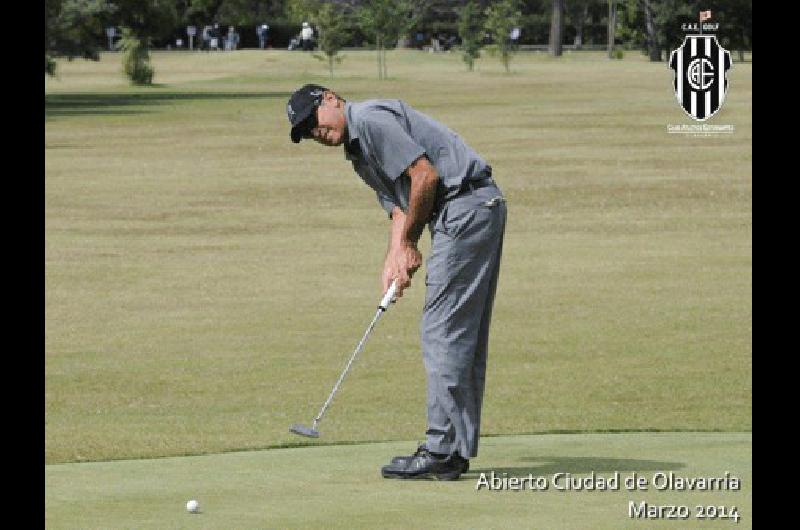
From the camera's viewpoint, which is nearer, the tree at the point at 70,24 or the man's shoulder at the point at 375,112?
the man's shoulder at the point at 375,112

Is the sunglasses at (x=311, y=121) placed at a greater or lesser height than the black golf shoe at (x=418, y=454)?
greater

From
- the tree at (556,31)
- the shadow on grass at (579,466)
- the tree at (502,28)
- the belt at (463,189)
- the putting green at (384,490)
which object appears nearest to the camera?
the putting green at (384,490)

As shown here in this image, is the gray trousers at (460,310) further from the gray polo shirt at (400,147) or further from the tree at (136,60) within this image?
the tree at (136,60)

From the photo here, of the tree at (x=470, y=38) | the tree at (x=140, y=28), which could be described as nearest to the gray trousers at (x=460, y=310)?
the tree at (x=140, y=28)

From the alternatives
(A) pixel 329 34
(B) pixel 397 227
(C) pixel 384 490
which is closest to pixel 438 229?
(B) pixel 397 227

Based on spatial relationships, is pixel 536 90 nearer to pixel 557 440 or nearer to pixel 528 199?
pixel 528 199

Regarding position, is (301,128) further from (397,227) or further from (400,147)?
(397,227)

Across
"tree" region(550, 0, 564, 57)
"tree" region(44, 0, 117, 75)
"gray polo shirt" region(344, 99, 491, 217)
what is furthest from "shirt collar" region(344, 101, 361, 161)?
"tree" region(550, 0, 564, 57)

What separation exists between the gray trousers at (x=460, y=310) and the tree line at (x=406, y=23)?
58.9 m

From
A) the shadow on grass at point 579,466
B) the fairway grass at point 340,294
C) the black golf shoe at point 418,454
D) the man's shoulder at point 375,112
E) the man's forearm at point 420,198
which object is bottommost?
the fairway grass at point 340,294

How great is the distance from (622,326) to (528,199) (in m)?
14.8

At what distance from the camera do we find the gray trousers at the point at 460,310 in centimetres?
870

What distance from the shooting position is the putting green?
24.9 ft

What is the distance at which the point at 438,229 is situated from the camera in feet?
28.7
